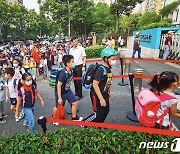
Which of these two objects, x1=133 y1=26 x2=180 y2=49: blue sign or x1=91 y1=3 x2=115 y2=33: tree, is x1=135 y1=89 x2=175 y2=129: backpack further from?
x1=91 y1=3 x2=115 y2=33: tree

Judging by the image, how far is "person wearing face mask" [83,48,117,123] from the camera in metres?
3.02

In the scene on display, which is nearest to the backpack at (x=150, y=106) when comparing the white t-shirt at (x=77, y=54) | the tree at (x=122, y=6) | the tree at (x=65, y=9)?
the white t-shirt at (x=77, y=54)

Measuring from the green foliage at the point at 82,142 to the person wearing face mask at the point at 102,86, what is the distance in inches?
26.7

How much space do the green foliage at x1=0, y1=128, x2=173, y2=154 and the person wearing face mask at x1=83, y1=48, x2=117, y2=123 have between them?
678 mm

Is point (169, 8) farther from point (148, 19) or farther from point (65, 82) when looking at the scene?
point (65, 82)

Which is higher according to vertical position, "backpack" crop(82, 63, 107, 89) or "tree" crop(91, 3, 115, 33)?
"tree" crop(91, 3, 115, 33)

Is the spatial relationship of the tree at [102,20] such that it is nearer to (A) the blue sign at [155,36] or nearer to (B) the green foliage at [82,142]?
(A) the blue sign at [155,36]

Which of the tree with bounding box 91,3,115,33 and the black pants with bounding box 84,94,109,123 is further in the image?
the tree with bounding box 91,3,115,33

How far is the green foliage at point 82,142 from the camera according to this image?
7.27ft

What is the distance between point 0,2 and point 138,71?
34.2 metres

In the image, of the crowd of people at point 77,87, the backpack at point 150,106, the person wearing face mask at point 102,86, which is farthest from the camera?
the person wearing face mask at point 102,86

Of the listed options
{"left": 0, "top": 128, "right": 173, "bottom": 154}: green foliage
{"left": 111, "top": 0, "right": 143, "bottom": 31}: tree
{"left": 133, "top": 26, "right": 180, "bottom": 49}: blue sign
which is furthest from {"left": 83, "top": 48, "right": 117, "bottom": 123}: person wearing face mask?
{"left": 111, "top": 0, "right": 143, "bottom": 31}: tree

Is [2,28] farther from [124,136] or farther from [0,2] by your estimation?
[124,136]

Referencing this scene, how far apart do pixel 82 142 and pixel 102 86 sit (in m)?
1.09
